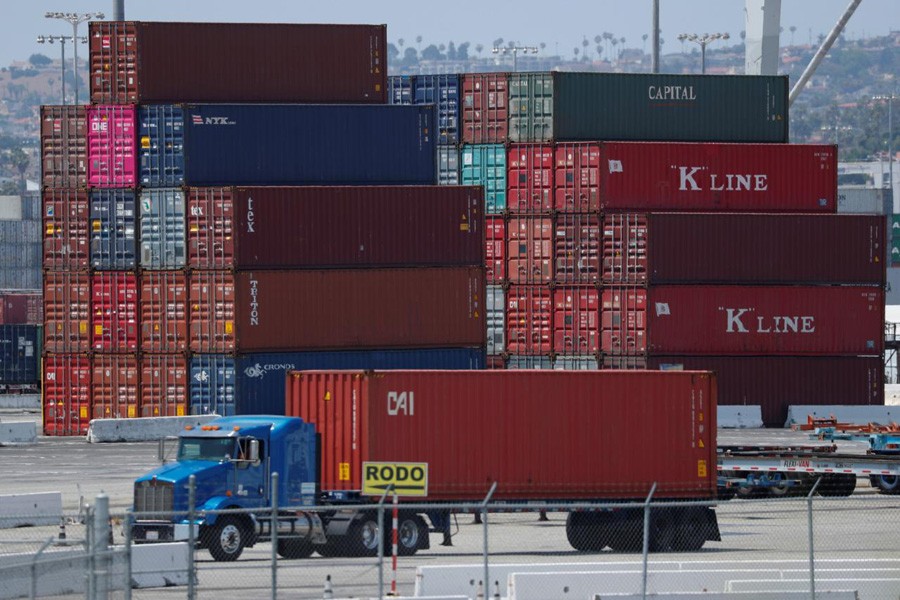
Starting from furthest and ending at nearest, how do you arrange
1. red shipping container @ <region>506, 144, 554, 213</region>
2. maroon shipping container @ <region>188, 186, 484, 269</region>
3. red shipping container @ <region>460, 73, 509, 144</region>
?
red shipping container @ <region>460, 73, 509, 144</region>
red shipping container @ <region>506, 144, 554, 213</region>
maroon shipping container @ <region>188, 186, 484, 269</region>

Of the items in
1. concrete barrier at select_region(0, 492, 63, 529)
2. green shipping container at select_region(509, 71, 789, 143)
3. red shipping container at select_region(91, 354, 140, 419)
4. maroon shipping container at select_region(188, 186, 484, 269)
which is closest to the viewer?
concrete barrier at select_region(0, 492, 63, 529)

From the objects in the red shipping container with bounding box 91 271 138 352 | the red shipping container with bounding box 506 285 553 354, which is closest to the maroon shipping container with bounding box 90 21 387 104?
the red shipping container with bounding box 91 271 138 352

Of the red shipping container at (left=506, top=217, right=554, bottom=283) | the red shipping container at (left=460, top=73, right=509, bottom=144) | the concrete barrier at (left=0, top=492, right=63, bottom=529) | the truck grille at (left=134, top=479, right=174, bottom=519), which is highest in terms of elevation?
the red shipping container at (left=460, top=73, right=509, bottom=144)

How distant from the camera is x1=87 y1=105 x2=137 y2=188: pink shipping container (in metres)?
56.0

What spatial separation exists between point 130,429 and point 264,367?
5.62 m

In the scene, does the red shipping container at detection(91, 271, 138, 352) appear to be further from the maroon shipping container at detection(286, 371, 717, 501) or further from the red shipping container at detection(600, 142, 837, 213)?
the maroon shipping container at detection(286, 371, 717, 501)

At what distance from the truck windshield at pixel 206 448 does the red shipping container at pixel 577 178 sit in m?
34.5

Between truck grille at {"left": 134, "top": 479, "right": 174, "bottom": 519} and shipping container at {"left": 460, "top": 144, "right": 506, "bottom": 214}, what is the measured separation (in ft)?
118

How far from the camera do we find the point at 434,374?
31.4 m

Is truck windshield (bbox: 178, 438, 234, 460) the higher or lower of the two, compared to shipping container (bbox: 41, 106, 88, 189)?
lower

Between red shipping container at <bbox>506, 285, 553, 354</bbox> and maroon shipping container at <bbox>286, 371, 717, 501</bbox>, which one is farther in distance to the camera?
red shipping container at <bbox>506, 285, 553, 354</bbox>

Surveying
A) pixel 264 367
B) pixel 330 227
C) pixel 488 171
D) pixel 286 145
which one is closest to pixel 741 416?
pixel 488 171

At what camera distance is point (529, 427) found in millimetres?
31609

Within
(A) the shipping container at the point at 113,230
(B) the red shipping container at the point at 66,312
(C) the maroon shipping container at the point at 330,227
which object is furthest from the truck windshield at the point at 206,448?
(B) the red shipping container at the point at 66,312
